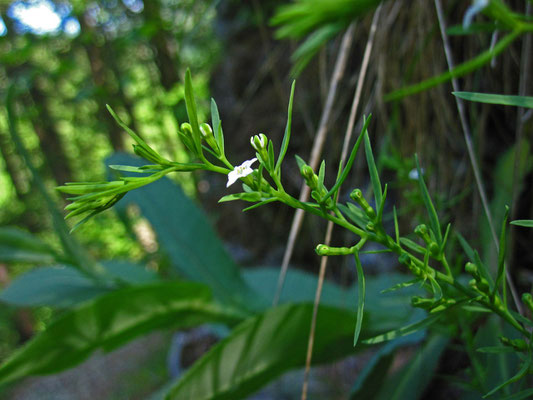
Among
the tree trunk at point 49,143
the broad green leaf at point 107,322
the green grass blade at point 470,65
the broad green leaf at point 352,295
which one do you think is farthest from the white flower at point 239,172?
the tree trunk at point 49,143

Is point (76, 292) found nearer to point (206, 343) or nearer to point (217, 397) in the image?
point (217, 397)

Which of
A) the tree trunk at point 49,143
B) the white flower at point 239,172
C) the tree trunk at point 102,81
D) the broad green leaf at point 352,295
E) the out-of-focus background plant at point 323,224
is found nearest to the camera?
the white flower at point 239,172

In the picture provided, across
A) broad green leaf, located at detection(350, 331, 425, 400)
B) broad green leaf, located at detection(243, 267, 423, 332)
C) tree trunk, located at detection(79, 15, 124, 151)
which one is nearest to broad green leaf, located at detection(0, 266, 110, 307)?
broad green leaf, located at detection(243, 267, 423, 332)

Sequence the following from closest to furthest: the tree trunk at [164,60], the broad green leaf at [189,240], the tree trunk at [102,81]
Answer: the broad green leaf at [189,240] < the tree trunk at [164,60] < the tree trunk at [102,81]

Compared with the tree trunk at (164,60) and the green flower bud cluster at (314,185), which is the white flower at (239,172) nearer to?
the green flower bud cluster at (314,185)

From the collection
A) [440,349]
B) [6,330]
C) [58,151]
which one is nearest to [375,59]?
[440,349]

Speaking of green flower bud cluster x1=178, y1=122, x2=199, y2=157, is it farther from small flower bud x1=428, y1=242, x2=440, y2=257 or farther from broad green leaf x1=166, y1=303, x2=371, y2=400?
broad green leaf x1=166, y1=303, x2=371, y2=400

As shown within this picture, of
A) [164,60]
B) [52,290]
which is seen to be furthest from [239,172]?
[164,60]
